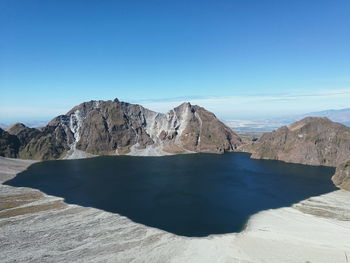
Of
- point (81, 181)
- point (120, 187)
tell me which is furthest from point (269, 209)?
point (81, 181)

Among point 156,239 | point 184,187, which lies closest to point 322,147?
point 184,187

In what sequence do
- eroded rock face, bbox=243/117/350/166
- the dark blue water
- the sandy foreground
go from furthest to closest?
eroded rock face, bbox=243/117/350/166, the dark blue water, the sandy foreground

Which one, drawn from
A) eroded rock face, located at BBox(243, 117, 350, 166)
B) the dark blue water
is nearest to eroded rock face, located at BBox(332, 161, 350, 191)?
the dark blue water

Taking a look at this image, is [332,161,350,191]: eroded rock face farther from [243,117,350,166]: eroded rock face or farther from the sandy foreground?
[243,117,350,166]: eroded rock face

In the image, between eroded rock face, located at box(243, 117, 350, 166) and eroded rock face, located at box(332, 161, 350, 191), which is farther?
eroded rock face, located at box(243, 117, 350, 166)

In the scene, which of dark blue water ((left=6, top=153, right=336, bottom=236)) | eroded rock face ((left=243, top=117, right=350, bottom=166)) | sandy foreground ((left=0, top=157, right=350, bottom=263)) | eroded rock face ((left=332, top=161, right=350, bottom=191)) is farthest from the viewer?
eroded rock face ((left=243, top=117, right=350, bottom=166))

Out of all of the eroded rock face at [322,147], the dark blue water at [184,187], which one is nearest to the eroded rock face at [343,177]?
the dark blue water at [184,187]

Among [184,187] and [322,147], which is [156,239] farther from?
[322,147]
